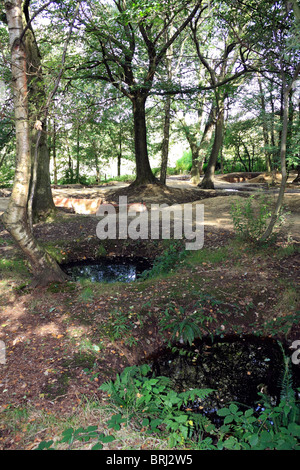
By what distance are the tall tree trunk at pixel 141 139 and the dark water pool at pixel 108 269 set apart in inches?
227

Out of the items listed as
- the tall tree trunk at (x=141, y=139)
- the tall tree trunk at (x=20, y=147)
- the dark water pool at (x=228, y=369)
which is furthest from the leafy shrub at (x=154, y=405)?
the tall tree trunk at (x=141, y=139)

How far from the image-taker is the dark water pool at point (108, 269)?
223 inches

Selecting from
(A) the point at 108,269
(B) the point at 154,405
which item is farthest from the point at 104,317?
(A) the point at 108,269

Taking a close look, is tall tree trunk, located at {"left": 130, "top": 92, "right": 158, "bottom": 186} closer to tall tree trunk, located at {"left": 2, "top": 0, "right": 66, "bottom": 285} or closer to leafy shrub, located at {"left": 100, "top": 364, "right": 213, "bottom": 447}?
tall tree trunk, located at {"left": 2, "top": 0, "right": 66, "bottom": 285}

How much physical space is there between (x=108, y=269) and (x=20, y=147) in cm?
300

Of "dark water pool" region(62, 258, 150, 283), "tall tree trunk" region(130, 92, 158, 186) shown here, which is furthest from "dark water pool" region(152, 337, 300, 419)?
"tall tree trunk" region(130, 92, 158, 186)

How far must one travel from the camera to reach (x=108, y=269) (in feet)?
19.9

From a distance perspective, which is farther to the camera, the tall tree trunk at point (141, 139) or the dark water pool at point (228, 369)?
the tall tree trunk at point (141, 139)

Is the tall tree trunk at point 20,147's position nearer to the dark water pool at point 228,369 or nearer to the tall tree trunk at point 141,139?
the dark water pool at point 228,369

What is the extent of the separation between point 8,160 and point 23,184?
17.2m

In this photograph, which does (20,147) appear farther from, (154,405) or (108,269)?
(154,405)

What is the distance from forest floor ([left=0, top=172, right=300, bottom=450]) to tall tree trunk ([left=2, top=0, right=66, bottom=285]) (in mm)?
841

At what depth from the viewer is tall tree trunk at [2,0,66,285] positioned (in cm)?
353

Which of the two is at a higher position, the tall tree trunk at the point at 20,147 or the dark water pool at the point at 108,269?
the tall tree trunk at the point at 20,147
